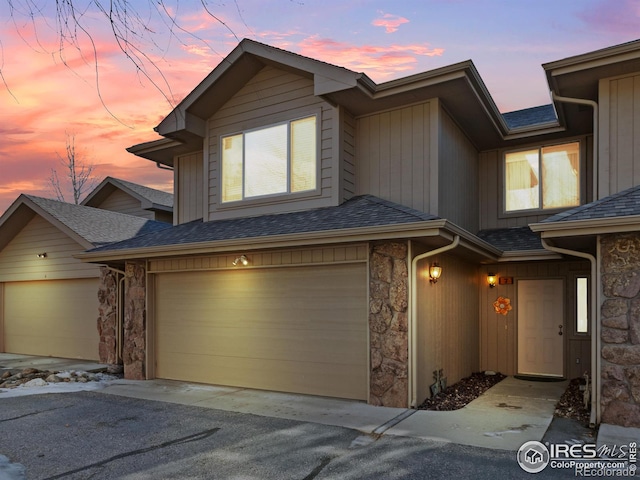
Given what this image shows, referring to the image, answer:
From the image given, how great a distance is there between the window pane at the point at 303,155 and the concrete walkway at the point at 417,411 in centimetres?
371

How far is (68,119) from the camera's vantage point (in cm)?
402

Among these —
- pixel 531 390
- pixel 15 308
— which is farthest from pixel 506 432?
pixel 15 308

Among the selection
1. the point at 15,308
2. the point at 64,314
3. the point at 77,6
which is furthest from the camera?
the point at 15,308

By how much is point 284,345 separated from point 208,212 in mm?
3565

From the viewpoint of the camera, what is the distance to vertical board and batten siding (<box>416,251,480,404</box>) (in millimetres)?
7355

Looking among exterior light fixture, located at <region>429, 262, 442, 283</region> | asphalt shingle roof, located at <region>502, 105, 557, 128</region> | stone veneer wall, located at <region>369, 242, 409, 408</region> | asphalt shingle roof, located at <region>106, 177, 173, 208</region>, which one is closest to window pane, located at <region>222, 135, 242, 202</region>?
stone veneer wall, located at <region>369, 242, 409, 408</region>

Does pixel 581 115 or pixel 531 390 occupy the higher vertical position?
pixel 581 115

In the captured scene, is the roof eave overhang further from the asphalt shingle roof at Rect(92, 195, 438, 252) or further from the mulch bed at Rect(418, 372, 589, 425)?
the mulch bed at Rect(418, 372, 589, 425)

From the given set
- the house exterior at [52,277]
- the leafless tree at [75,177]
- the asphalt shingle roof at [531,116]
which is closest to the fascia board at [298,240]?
the house exterior at [52,277]

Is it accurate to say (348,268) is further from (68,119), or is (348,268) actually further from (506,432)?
(68,119)

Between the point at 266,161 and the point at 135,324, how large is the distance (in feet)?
13.5

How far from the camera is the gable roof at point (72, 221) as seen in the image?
12.1 metres

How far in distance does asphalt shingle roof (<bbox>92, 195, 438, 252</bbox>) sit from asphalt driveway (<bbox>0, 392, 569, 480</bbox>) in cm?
280

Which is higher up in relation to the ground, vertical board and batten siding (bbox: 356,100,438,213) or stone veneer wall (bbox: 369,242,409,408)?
vertical board and batten siding (bbox: 356,100,438,213)
